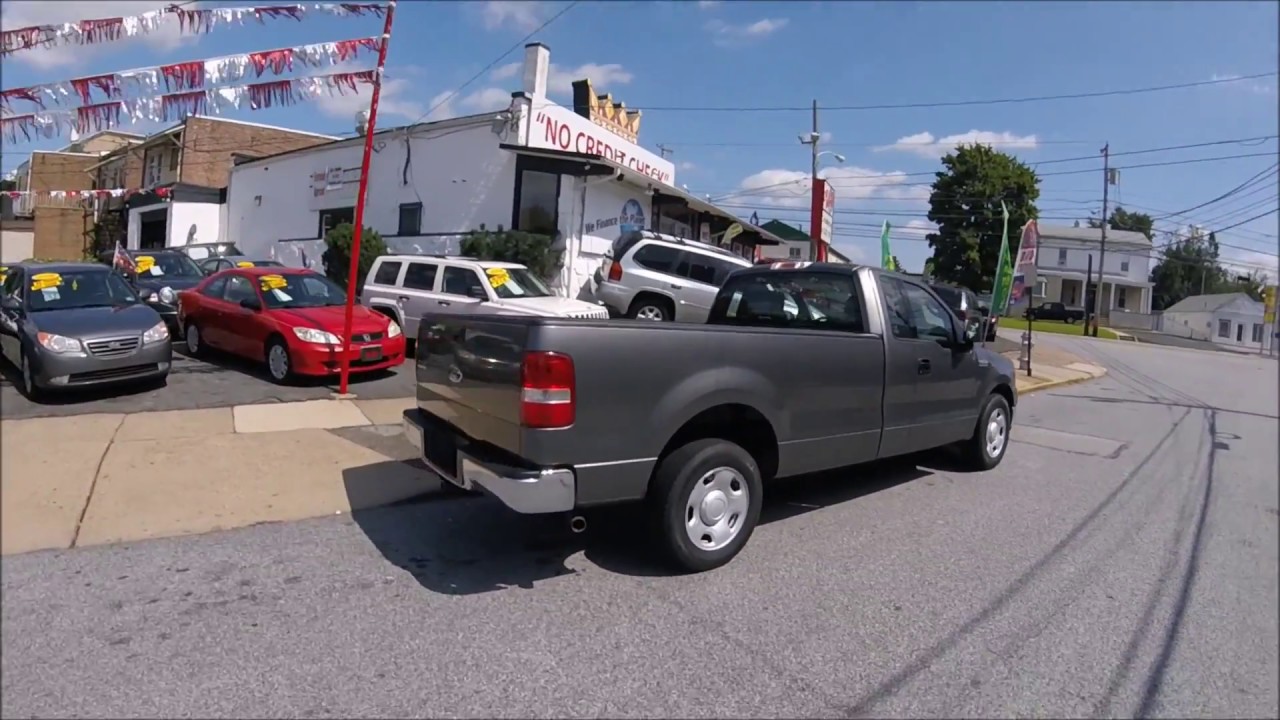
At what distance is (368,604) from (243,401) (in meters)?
5.69

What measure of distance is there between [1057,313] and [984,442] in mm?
61442

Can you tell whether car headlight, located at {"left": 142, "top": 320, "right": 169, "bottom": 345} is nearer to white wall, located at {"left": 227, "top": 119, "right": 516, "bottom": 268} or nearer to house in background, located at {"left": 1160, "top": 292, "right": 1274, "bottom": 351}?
white wall, located at {"left": 227, "top": 119, "right": 516, "bottom": 268}

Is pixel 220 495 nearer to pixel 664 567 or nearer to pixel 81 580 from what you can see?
pixel 81 580

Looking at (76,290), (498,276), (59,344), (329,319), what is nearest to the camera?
(59,344)

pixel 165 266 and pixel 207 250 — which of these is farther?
pixel 207 250

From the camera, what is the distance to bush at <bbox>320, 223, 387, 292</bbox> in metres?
17.7

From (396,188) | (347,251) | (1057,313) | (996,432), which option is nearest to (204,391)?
(996,432)

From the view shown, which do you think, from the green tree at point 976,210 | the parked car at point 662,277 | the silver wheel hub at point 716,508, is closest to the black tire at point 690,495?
the silver wheel hub at point 716,508

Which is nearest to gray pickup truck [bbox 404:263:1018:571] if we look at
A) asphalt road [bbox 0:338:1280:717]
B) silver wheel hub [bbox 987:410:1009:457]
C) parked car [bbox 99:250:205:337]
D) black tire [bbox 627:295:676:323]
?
asphalt road [bbox 0:338:1280:717]

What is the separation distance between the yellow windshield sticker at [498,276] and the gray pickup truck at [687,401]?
6.35 metres

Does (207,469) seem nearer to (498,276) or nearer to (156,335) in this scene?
(156,335)

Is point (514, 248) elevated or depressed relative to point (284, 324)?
elevated

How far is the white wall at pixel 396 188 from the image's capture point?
18.0 metres

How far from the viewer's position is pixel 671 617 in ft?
13.8
